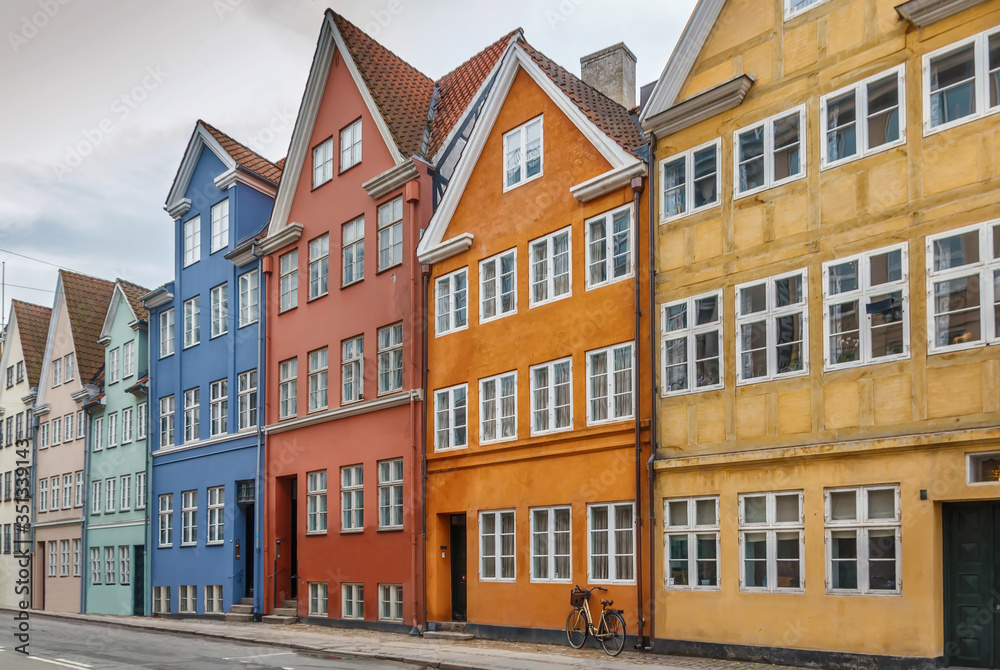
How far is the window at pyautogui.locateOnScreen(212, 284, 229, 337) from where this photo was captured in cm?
3206

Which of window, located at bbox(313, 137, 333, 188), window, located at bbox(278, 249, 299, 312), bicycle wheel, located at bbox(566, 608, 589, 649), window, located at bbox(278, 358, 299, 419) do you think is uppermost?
window, located at bbox(313, 137, 333, 188)

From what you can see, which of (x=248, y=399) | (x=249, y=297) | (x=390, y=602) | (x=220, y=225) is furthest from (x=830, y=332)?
(x=220, y=225)

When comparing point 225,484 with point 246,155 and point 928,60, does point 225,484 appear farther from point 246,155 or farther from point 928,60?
point 928,60

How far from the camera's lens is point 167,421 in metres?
35.0

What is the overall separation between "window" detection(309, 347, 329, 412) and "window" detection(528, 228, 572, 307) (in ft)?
27.8

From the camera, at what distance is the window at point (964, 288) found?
13562 millimetres

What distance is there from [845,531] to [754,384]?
271 cm

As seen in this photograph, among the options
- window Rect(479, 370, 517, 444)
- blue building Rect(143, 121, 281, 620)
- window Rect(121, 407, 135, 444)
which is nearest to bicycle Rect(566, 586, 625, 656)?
window Rect(479, 370, 517, 444)

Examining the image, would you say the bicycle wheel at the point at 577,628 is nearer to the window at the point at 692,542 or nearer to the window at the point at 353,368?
the window at the point at 692,542

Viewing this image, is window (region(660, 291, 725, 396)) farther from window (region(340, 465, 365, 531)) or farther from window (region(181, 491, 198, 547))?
window (region(181, 491, 198, 547))

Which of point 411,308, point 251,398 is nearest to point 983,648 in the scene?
point 411,308

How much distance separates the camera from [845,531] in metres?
14.9

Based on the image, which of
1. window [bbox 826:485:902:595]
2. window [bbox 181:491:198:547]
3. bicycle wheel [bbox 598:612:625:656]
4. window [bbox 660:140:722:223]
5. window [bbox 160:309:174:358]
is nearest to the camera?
window [bbox 826:485:902:595]

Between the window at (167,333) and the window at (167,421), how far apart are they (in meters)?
1.62
